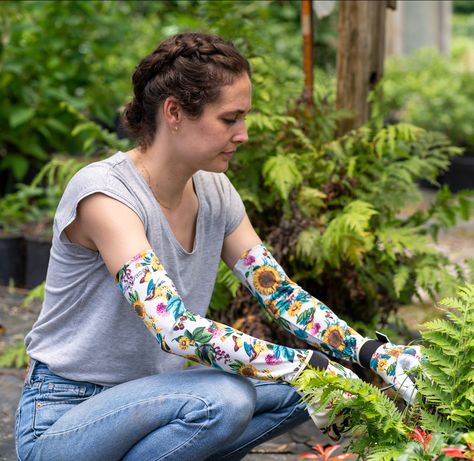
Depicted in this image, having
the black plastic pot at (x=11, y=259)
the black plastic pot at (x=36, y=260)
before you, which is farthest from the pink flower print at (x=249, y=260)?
the black plastic pot at (x=11, y=259)

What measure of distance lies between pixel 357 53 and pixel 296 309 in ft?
6.21

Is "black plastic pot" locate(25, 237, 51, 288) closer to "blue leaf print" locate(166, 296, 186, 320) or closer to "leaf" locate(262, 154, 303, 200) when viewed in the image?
"leaf" locate(262, 154, 303, 200)

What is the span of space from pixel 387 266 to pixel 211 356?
5.57ft

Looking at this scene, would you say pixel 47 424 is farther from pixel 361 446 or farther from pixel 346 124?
pixel 346 124

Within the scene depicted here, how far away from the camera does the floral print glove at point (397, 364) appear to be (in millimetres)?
2479

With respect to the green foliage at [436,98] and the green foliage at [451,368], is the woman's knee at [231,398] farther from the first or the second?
the green foliage at [436,98]

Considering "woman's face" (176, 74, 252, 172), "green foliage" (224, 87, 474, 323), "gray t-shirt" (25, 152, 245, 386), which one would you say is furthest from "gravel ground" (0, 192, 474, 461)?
"woman's face" (176, 74, 252, 172)

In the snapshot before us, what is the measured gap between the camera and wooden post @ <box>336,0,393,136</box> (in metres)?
4.35

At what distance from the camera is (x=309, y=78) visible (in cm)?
439

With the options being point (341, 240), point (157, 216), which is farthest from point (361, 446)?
point (341, 240)

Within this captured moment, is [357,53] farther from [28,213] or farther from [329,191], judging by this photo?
[28,213]

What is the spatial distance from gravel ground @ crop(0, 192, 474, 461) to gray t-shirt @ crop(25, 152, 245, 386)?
750 millimetres

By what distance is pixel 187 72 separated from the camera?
264 centimetres

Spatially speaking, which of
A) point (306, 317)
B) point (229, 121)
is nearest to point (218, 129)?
point (229, 121)
